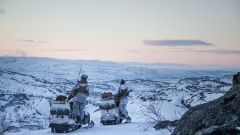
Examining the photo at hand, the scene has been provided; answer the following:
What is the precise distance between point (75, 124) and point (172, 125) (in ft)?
17.3

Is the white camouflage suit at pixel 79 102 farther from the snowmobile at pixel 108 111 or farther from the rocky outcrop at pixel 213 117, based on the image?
the rocky outcrop at pixel 213 117

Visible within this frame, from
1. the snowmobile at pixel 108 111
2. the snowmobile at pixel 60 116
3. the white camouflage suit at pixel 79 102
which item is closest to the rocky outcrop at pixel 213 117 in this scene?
the snowmobile at pixel 60 116

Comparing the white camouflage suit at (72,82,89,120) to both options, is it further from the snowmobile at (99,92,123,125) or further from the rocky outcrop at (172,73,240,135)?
the rocky outcrop at (172,73,240,135)

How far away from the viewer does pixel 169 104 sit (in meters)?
18.6

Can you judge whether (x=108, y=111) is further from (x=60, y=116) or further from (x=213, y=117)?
(x=213, y=117)

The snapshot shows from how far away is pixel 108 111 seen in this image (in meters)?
16.0

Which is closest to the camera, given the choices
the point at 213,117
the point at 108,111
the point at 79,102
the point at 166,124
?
the point at 213,117

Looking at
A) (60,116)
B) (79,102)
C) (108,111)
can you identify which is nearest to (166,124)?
(60,116)

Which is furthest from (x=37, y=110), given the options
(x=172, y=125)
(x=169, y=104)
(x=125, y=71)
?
(x=125, y=71)

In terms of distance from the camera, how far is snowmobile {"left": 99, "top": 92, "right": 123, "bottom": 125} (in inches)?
626

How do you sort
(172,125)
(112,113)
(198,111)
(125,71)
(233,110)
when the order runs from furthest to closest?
(125,71) → (112,113) → (172,125) → (198,111) → (233,110)

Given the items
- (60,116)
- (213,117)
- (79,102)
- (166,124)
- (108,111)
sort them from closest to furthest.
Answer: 1. (213,117)
2. (166,124)
3. (60,116)
4. (79,102)
5. (108,111)

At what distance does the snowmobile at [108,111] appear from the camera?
1591 cm

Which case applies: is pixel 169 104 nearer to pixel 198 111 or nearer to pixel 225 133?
pixel 198 111
